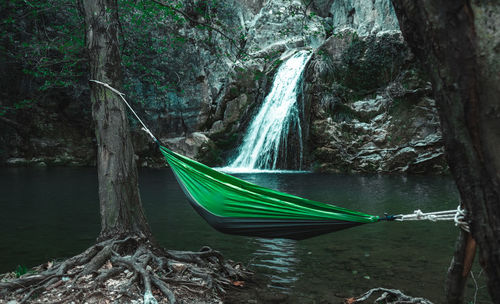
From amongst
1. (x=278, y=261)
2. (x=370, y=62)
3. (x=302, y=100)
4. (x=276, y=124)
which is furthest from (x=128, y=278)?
(x=370, y=62)

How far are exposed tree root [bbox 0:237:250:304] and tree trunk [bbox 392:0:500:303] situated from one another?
176 centimetres

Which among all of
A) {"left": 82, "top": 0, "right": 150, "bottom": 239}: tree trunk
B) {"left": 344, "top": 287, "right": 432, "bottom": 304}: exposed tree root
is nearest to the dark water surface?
{"left": 344, "top": 287, "right": 432, "bottom": 304}: exposed tree root

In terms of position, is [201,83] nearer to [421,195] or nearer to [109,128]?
[421,195]

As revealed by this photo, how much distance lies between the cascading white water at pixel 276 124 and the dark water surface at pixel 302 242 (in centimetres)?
452

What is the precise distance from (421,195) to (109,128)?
6.23 metres

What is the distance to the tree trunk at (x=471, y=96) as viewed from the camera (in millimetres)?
947

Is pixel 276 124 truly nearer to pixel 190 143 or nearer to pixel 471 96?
pixel 190 143

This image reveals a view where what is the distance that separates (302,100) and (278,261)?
961cm

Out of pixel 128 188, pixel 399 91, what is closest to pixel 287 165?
pixel 399 91

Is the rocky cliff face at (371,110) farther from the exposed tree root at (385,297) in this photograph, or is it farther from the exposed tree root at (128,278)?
A: the exposed tree root at (128,278)

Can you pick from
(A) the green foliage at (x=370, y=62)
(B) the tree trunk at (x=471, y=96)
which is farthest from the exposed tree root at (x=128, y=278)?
(A) the green foliage at (x=370, y=62)

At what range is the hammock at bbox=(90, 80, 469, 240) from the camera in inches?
84.0

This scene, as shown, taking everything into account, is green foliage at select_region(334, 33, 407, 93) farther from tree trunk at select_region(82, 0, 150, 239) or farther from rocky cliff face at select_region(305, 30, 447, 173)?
tree trunk at select_region(82, 0, 150, 239)

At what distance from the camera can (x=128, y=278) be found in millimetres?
2438
